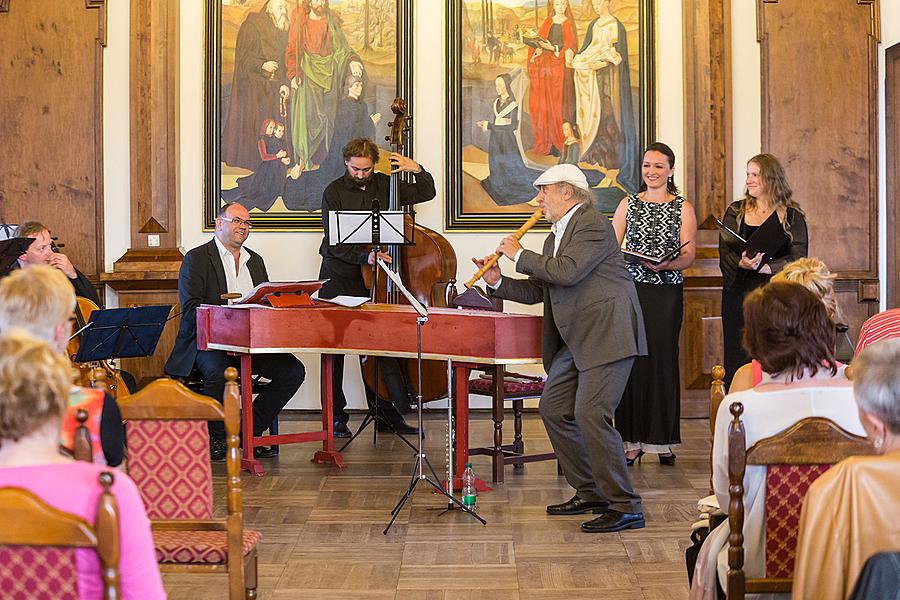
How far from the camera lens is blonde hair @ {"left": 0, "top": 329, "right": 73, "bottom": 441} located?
1900mm

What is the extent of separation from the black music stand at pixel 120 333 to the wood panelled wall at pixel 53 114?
232cm

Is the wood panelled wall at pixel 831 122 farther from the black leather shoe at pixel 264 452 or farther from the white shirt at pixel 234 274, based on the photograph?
the black leather shoe at pixel 264 452

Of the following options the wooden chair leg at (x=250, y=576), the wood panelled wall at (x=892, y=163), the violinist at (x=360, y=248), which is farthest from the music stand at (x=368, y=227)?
the wood panelled wall at (x=892, y=163)

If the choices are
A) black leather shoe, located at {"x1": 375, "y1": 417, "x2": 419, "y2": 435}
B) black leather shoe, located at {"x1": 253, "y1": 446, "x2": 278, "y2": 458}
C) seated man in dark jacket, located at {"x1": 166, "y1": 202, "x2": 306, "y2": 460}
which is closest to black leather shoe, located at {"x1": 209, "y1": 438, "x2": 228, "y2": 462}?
seated man in dark jacket, located at {"x1": 166, "y1": 202, "x2": 306, "y2": 460}

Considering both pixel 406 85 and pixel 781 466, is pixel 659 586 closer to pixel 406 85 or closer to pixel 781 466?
pixel 781 466

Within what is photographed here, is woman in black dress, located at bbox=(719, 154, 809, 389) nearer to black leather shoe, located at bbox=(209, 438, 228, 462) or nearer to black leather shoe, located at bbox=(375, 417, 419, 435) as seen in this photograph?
black leather shoe, located at bbox=(375, 417, 419, 435)

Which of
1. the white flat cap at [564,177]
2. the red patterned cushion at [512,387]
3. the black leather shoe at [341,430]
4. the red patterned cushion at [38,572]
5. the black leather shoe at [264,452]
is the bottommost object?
the black leather shoe at [264,452]

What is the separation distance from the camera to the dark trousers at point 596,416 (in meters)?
4.73

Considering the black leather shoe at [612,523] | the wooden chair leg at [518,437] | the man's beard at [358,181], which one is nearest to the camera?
the black leather shoe at [612,523]

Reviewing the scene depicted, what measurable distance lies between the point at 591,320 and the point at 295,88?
150 inches

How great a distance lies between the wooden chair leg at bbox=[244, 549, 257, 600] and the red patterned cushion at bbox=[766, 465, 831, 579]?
4.87 ft

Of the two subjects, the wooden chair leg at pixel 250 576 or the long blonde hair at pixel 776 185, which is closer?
the wooden chair leg at pixel 250 576

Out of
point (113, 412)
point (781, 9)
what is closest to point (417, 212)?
point (781, 9)

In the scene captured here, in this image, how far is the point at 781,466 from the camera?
2568mm
